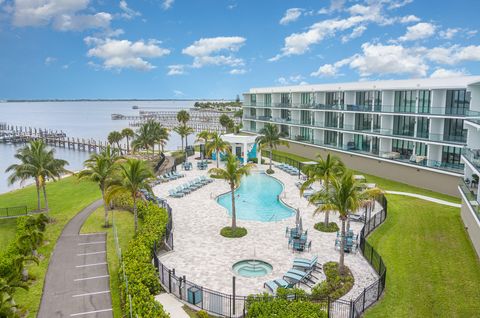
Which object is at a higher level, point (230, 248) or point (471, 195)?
point (471, 195)

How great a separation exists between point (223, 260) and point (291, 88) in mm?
45139

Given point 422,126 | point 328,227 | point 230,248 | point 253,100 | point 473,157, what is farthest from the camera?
point 253,100

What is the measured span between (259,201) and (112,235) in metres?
15.1

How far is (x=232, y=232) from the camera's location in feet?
88.9

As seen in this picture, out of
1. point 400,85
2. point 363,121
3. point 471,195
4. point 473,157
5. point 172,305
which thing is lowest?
point 172,305

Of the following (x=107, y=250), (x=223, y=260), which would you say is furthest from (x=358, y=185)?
(x=107, y=250)

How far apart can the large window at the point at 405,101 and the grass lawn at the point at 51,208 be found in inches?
1362

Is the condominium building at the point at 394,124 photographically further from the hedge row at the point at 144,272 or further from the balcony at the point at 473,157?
the hedge row at the point at 144,272

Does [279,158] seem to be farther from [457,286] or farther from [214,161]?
[457,286]

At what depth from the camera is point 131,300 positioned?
16.1 metres

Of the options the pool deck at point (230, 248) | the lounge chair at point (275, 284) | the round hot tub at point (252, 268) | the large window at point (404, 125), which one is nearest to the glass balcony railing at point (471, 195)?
the pool deck at point (230, 248)

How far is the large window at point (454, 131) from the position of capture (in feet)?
121

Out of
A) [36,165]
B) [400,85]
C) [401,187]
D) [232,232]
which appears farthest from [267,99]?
[232,232]

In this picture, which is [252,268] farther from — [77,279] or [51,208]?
[51,208]
